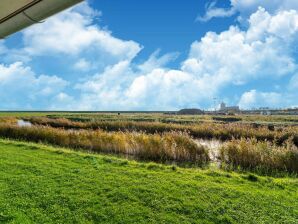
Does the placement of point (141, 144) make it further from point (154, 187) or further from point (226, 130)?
point (226, 130)

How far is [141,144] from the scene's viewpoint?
13.4m

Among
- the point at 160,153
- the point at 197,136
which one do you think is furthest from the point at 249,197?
the point at 197,136

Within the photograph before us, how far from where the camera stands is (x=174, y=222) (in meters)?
5.35

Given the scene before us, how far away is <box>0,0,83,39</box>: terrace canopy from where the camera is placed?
271cm

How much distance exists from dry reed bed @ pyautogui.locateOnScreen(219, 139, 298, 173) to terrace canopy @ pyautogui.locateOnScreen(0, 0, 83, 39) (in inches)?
358

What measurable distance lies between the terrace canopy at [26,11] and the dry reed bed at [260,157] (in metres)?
9.10

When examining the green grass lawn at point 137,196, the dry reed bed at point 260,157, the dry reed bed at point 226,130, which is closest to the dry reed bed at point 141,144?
the dry reed bed at point 260,157

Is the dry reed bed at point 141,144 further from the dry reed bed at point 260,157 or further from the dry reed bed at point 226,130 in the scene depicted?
the dry reed bed at point 226,130

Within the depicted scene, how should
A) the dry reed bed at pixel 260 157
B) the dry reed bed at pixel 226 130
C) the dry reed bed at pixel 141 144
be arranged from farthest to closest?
the dry reed bed at pixel 226 130
the dry reed bed at pixel 141 144
the dry reed bed at pixel 260 157

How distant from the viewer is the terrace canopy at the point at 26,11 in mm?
2709

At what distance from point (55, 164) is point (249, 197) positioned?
5.57 m

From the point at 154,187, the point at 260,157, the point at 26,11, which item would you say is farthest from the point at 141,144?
the point at 26,11

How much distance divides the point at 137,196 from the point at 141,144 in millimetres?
6993

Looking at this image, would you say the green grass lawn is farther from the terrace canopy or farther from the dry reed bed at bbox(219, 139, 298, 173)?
the terrace canopy
